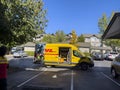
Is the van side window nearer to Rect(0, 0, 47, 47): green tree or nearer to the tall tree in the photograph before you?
Rect(0, 0, 47, 47): green tree

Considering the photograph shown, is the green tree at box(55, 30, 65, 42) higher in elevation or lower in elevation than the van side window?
higher

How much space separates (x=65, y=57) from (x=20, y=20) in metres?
7.58

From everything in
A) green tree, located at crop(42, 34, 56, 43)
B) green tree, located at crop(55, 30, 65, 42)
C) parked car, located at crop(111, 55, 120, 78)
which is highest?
green tree, located at crop(55, 30, 65, 42)

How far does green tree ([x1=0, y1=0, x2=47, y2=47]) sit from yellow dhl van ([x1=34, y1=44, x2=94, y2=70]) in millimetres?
3890

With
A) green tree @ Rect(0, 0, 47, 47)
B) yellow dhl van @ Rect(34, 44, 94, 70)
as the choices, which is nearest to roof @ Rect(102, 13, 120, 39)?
yellow dhl van @ Rect(34, 44, 94, 70)

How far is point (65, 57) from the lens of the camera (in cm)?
3447

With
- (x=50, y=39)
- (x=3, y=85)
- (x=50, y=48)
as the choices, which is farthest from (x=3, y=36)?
(x=50, y=39)

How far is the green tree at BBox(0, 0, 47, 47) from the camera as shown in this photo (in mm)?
28005

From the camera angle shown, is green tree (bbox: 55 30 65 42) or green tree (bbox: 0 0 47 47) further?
green tree (bbox: 55 30 65 42)

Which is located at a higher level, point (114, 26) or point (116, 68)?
point (114, 26)

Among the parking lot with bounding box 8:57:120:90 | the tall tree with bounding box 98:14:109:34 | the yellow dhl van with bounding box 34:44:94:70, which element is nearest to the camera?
the parking lot with bounding box 8:57:120:90

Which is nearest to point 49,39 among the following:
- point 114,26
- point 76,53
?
point 76,53

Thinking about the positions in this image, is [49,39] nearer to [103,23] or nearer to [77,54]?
[103,23]

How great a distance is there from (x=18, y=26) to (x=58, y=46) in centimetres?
627
